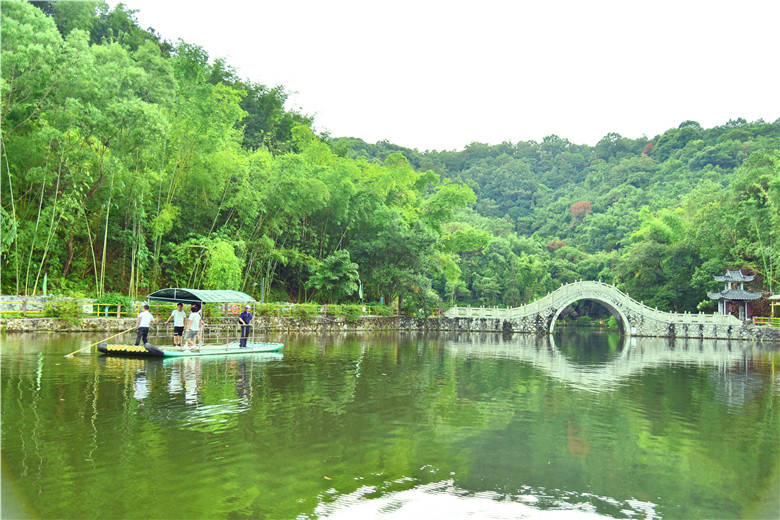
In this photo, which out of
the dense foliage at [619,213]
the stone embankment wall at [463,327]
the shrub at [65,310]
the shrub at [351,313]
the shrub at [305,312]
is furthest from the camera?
the dense foliage at [619,213]

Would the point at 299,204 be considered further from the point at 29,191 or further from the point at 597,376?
the point at 597,376

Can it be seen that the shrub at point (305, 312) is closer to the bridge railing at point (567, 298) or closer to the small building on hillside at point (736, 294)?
the bridge railing at point (567, 298)

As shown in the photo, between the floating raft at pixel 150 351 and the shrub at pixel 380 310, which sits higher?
the shrub at pixel 380 310

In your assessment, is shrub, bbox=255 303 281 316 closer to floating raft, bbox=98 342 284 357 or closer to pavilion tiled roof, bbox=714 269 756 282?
floating raft, bbox=98 342 284 357

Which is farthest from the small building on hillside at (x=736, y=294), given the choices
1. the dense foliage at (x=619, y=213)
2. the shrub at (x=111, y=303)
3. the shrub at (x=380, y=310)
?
the shrub at (x=111, y=303)

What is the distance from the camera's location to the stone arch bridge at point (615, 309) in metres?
36.2

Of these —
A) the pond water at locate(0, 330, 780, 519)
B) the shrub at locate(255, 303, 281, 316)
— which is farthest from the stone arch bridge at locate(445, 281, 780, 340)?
the pond water at locate(0, 330, 780, 519)

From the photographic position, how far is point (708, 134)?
75.8 m

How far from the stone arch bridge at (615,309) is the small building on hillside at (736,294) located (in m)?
1.95

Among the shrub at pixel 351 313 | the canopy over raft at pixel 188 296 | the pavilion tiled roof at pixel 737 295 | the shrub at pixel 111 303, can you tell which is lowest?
the shrub at pixel 351 313

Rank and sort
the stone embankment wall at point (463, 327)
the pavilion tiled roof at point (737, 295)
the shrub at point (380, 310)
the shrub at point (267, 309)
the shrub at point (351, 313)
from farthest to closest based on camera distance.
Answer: the pavilion tiled roof at point (737, 295) < the shrub at point (380, 310) < the shrub at point (351, 313) < the stone embankment wall at point (463, 327) < the shrub at point (267, 309)

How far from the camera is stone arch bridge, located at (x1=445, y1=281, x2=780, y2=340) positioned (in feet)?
119

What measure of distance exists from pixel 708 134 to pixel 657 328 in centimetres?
5085

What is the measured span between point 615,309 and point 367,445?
34.2m
